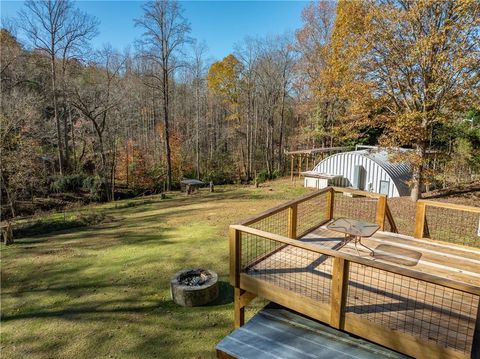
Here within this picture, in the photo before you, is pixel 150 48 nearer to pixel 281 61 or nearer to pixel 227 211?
pixel 281 61

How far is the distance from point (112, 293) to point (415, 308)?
17.7 ft

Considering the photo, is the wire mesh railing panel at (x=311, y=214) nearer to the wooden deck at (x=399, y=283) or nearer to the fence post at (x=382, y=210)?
the fence post at (x=382, y=210)

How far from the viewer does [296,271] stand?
432 centimetres

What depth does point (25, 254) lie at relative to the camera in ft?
28.2

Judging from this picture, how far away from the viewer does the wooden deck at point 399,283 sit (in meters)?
3.19

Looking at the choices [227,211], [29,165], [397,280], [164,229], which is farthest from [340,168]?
[29,165]

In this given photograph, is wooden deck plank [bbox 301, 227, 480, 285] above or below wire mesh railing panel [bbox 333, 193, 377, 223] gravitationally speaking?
above

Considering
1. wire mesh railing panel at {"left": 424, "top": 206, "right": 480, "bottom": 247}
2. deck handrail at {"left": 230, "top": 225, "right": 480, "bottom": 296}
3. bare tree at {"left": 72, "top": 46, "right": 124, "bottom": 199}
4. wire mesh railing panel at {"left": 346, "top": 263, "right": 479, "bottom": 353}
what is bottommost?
wire mesh railing panel at {"left": 424, "top": 206, "right": 480, "bottom": 247}

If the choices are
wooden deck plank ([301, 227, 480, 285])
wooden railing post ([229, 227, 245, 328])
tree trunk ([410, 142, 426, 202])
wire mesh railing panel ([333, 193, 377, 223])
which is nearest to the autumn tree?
tree trunk ([410, 142, 426, 202])

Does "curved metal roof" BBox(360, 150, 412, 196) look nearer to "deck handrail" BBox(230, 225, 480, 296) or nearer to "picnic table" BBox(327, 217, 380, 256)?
"picnic table" BBox(327, 217, 380, 256)

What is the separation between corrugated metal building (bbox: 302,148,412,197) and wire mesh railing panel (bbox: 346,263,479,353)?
10899mm

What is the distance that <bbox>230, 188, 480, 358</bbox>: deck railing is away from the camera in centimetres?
294

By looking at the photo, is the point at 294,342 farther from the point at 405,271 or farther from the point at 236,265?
the point at 405,271

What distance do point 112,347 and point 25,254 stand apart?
5.82 metres
